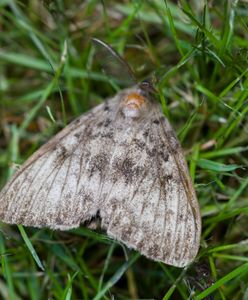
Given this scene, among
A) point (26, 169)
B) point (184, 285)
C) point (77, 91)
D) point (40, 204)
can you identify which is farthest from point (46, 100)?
point (184, 285)

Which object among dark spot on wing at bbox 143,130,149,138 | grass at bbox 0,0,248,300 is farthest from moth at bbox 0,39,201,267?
grass at bbox 0,0,248,300

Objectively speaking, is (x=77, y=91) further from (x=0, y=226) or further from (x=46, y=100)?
(x=0, y=226)

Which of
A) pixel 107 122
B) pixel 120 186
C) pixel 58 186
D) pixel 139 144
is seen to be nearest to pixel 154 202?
pixel 120 186

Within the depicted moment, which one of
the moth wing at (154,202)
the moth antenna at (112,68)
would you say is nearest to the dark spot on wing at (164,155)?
the moth wing at (154,202)

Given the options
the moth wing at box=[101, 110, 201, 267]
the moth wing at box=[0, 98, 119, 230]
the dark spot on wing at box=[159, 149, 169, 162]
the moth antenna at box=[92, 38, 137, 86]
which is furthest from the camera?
the moth antenna at box=[92, 38, 137, 86]

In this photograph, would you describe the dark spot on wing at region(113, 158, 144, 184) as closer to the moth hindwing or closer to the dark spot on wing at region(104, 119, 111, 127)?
the moth hindwing

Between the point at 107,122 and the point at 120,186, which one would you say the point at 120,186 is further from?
the point at 107,122
